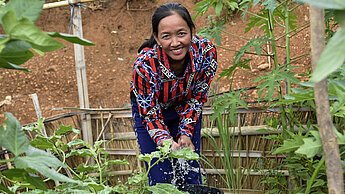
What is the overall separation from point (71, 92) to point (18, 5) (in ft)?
19.8

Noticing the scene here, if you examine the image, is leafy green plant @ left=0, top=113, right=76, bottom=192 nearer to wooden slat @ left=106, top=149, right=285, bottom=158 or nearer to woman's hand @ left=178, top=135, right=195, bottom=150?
woman's hand @ left=178, top=135, right=195, bottom=150

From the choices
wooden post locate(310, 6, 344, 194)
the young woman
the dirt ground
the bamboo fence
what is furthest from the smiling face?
the dirt ground

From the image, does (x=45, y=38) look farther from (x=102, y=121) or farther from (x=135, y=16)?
(x=135, y=16)

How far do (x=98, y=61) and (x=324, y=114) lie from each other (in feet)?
21.3

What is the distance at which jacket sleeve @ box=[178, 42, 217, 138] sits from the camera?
2.07m

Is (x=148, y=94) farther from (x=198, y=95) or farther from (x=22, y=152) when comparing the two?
(x=22, y=152)

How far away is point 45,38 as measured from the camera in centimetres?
57

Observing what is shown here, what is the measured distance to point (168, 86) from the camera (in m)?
2.01

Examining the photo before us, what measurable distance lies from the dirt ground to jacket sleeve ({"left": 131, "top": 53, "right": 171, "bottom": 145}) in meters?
3.70

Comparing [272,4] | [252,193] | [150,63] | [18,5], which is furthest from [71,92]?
[18,5]

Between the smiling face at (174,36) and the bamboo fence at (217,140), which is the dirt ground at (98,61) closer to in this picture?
the bamboo fence at (217,140)

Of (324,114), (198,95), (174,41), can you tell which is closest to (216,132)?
(198,95)

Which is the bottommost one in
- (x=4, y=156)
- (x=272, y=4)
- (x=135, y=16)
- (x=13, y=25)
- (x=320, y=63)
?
(x=4, y=156)

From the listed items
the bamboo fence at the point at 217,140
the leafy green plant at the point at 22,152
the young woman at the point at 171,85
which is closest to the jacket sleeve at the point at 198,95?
the young woman at the point at 171,85
